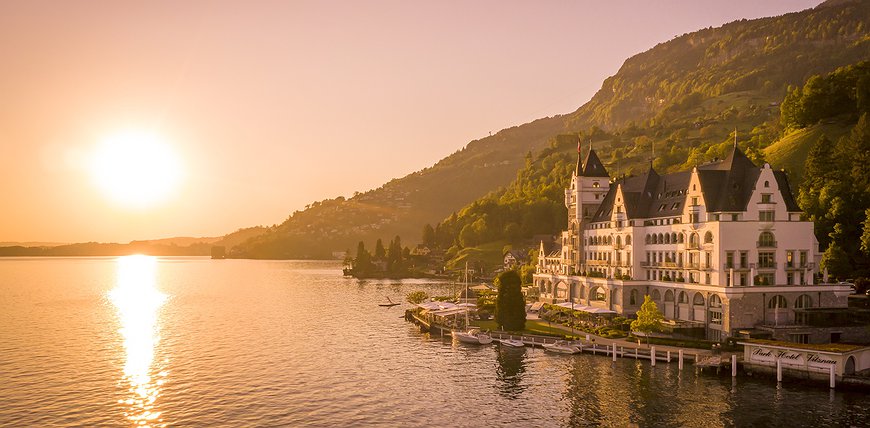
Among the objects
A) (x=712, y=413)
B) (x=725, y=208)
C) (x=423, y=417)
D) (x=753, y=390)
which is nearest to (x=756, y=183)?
(x=725, y=208)

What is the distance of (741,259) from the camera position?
10819 centimetres

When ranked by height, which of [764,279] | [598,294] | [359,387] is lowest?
[359,387]

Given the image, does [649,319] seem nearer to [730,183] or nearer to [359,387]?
[730,183]

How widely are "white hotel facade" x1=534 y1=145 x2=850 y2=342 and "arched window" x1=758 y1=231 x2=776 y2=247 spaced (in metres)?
0.16

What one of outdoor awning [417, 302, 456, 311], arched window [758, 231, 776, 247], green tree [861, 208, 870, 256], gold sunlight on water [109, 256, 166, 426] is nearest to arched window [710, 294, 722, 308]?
arched window [758, 231, 776, 247]

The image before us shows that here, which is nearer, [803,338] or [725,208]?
[803,338]

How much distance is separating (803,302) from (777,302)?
5.06 metres

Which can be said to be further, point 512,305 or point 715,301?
point 512,305

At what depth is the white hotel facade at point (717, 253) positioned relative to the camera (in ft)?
349

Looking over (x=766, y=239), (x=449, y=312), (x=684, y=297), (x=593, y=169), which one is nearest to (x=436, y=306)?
(x=449, y=312)

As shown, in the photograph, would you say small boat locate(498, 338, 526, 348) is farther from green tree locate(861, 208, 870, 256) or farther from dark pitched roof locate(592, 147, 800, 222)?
green tree locate(861, 208, 870, 256)

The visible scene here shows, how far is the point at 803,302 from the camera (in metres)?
108

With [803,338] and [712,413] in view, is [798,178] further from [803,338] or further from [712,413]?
[712,413]

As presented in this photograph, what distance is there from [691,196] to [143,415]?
92.0m
